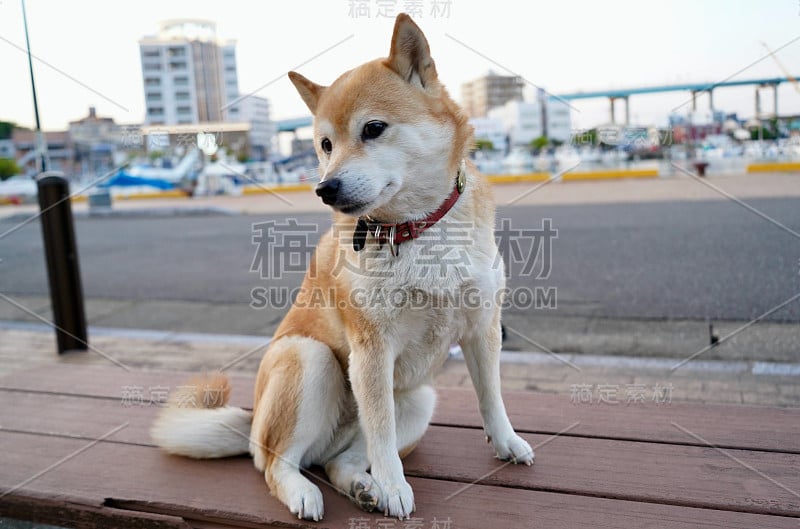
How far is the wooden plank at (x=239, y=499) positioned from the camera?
1.51m

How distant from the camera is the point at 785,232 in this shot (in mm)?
6152

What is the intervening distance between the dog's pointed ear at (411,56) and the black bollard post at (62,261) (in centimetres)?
283

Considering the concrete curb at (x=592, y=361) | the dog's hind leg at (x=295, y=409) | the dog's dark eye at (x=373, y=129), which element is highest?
the dog's dark eye at (x=373, y=129)

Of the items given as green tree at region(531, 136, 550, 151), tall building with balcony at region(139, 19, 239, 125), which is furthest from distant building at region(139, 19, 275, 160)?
green tree at region(531, 136, 550, 151)

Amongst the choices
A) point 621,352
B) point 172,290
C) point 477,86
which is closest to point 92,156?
point 172,290

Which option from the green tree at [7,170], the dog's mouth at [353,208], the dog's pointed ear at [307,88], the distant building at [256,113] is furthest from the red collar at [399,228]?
the green tree at [7,170]

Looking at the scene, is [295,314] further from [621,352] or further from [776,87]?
[776,87]

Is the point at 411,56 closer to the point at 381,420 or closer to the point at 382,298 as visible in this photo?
the point at 382,298

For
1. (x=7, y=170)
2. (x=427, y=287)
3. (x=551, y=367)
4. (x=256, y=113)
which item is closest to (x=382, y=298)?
(x=427, y=287)

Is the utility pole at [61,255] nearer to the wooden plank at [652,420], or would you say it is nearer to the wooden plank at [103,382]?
the wooden plank at [103,382]

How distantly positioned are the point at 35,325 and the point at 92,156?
15388 millimetres

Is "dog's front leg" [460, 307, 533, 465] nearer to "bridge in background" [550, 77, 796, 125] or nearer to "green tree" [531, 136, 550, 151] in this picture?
"bridge in background" [550, 77, 796, 125]

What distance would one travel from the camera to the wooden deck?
155 centimetres

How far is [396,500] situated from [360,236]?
683mm
